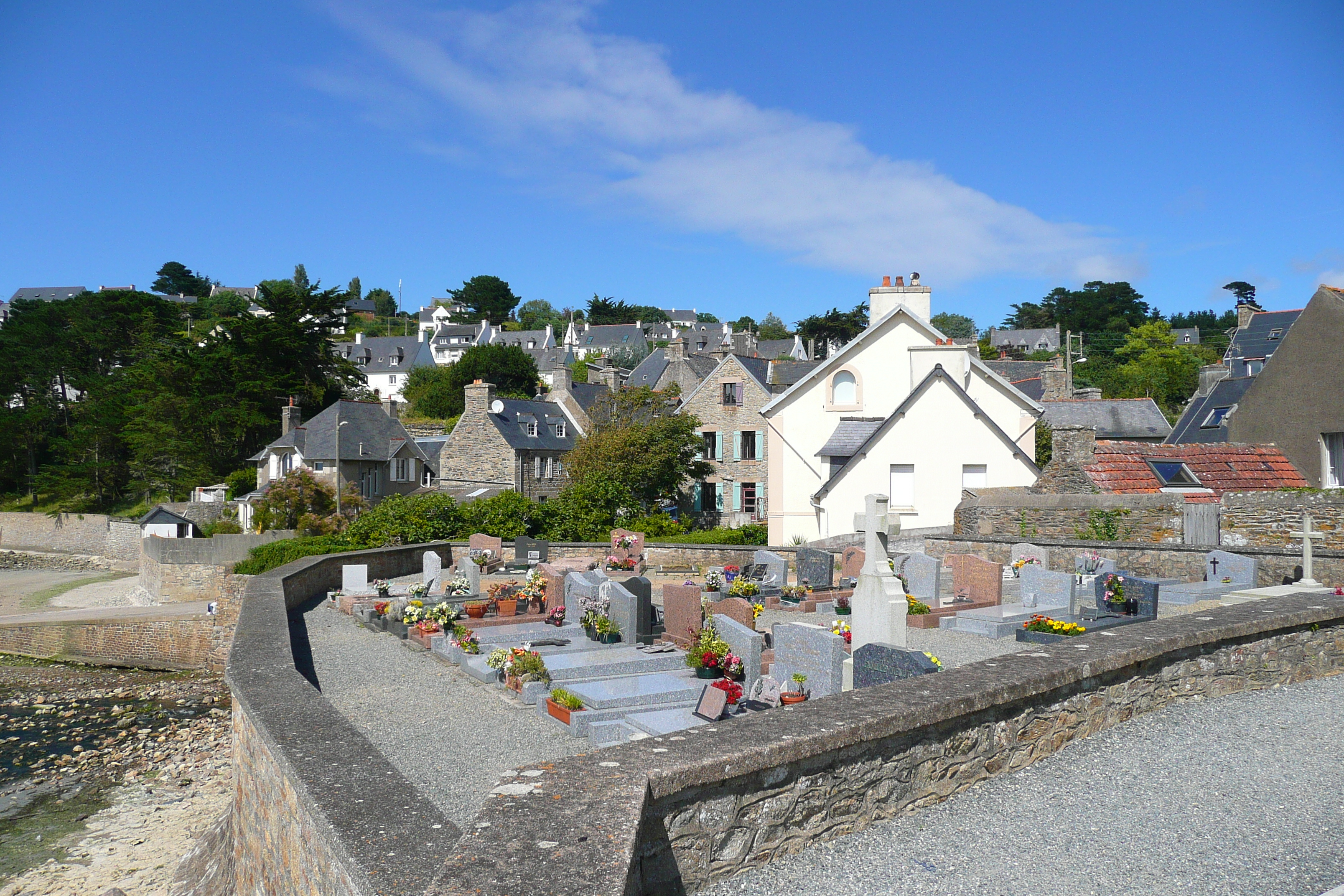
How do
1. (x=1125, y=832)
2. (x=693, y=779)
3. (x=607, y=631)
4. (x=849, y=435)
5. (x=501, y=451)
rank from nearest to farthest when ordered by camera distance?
(x=693, y=779) < (x=1125, y=832) < (x=607, y=631) < (x=849, y=435) < (x=501, y=451)

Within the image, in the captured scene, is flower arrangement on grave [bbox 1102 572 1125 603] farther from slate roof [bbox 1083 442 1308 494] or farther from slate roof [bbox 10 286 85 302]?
slate roof [bbox 10 286 85 302]

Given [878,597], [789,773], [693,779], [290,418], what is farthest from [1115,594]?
[290,418]

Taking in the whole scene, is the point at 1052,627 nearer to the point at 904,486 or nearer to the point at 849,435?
the point at 904,486

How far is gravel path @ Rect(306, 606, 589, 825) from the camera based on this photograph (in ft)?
24.3

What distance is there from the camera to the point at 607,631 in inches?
520

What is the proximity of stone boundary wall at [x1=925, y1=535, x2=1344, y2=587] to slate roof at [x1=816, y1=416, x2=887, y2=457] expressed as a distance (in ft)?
26.7

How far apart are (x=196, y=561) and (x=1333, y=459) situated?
40.1 m

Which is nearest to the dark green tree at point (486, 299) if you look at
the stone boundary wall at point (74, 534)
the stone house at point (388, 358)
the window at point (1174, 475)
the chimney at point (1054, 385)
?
the stone house at point (388, 358)

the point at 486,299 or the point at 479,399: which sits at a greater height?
the point at 486,299

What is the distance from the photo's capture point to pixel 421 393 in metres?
77.3

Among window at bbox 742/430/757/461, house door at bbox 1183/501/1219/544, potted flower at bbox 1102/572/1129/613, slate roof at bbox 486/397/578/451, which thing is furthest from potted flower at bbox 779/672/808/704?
slate roof at bbox 486/397/578/451

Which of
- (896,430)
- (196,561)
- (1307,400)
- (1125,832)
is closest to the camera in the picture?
(1125,832)

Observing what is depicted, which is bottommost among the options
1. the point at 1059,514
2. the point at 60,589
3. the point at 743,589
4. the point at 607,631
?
the point at 60,589

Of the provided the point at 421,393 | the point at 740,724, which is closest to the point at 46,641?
the point at 740,724
